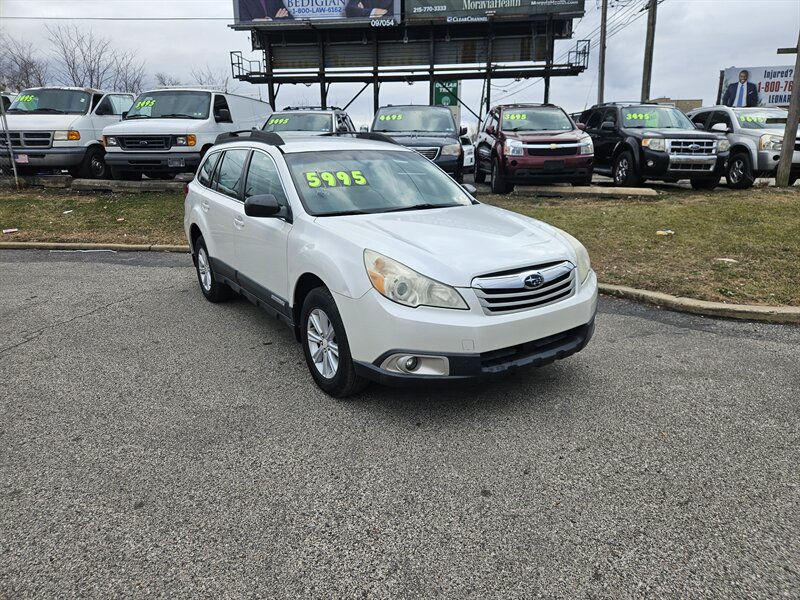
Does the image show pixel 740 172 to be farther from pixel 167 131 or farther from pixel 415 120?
pixel 167 131

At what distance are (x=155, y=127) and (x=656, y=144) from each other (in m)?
9.96

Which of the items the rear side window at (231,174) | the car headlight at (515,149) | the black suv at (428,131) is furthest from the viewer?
the black suv at (428,131)

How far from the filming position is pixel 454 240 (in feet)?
12.0

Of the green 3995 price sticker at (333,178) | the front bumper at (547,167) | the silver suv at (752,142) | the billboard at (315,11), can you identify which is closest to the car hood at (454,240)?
the green 3995 price sticker at (333,178)

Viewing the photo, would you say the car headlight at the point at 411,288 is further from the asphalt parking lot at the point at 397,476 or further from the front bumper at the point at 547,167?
the front bumper at the point at 547,167

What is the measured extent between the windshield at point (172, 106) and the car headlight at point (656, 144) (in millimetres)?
9051

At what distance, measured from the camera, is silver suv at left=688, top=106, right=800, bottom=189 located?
12.4 meters

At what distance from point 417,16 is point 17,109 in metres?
21.6

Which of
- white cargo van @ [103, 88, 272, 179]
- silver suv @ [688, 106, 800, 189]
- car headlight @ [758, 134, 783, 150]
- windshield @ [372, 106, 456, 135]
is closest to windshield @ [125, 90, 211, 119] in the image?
white cargo van @ [103, 88, 272, 179]

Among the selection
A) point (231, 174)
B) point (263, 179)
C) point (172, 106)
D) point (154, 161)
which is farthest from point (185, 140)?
point (263, 179)

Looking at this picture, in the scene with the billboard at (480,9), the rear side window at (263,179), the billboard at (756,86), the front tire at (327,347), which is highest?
the billboard at (480,9)

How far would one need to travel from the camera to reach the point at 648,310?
5.69m

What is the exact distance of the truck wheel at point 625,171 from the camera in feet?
39.9

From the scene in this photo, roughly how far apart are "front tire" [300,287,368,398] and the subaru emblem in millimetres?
1141
